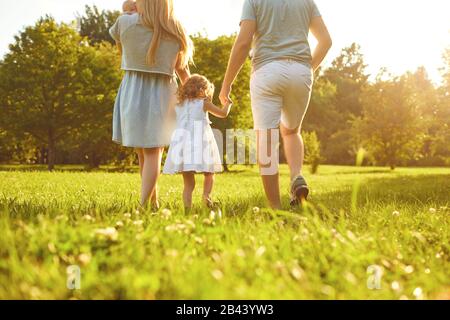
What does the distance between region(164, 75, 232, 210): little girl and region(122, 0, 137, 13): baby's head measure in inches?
37.9

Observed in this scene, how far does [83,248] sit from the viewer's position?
2.32 m

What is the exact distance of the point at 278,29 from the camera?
4285mm

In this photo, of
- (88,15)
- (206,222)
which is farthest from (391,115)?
(206,222)

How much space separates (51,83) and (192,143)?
17239mm

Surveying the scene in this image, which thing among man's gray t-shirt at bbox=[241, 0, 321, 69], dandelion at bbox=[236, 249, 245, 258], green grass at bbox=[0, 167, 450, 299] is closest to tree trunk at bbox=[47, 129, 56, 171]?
man's gray t-shirt at bbox=[241, 0, 321, 69]

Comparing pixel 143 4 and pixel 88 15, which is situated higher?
pixel 88 15

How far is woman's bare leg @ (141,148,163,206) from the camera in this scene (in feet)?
14.1

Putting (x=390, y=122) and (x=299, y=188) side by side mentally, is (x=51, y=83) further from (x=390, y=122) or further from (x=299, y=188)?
(x=390, y=122)

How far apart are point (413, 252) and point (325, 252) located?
2.02 feet

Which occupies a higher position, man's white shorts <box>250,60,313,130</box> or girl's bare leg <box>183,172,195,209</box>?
man's white shorts <box>250,60,313,130</box>

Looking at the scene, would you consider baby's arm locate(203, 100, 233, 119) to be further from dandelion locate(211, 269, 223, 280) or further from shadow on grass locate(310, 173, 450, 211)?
dandelion locate(211, 269, 223, 280)

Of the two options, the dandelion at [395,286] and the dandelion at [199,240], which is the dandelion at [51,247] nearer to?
the dandelion at [199,240]
